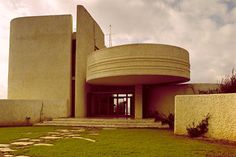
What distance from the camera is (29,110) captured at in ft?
76.4

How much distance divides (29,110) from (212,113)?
15331 millimetres

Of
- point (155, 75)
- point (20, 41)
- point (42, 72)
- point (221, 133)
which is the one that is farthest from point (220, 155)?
point (20, 41)

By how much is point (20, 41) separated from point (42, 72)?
3.84m

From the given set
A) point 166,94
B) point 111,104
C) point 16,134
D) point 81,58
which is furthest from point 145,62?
point 111,104

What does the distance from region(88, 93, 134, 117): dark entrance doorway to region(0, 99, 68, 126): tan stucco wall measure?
435 cm

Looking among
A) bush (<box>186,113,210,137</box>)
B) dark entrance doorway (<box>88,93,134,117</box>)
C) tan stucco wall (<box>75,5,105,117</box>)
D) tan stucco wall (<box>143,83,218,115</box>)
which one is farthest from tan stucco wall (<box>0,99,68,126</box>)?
bush (<box>186,113,210,137</box>)

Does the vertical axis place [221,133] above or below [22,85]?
below

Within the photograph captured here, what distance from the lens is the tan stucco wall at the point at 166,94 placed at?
83.6 ft

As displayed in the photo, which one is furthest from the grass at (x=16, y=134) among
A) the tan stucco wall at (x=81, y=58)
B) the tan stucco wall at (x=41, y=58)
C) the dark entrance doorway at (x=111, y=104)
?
the dark entrance doorway at (x=111, y=104)

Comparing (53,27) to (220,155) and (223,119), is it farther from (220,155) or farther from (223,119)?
(220,155)

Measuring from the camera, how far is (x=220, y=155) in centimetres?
807

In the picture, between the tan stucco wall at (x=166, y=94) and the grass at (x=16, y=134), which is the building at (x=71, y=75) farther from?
the grass at (x=16, y=134)

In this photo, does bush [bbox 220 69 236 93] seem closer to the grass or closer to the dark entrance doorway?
the grass

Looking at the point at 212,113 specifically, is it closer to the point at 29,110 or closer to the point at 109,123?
the point at 109,123
